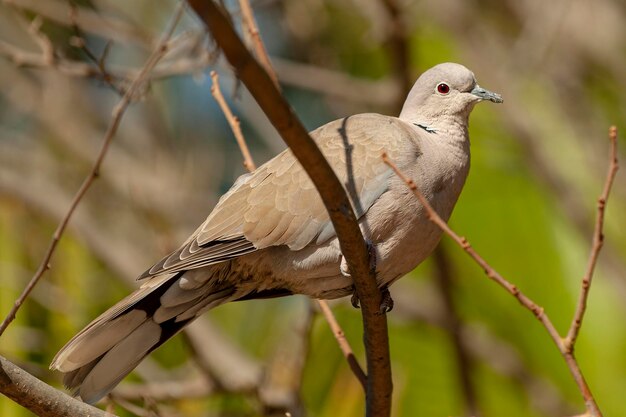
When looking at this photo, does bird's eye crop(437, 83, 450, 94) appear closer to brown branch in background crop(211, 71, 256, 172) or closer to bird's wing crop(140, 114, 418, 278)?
bird's wing crop(140, 114, 418, 278)

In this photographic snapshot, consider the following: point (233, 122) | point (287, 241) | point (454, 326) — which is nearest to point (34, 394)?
point (287, 241)

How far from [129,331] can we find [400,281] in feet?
10.5

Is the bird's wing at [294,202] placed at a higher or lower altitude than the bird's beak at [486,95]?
lower

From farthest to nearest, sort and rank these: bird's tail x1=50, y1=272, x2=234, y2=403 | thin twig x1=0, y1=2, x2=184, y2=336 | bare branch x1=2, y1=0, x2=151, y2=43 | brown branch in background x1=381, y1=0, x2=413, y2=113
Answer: brown branch in background x1=381, y1=0, x2=413, y2=113 → bare branch x1=2, y1=0, x2=151, y2=43 → bird's tail x1=50, y1=272, x2=234, y2=403 → thin twig x1=0, y1=2, x2=184, y2=336

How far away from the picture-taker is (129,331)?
11.0ft

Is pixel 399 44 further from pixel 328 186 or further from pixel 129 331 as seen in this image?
pixel 328 186

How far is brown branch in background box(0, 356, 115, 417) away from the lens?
8.16 ft

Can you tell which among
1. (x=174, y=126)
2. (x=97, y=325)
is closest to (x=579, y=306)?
(x=97, y=325)

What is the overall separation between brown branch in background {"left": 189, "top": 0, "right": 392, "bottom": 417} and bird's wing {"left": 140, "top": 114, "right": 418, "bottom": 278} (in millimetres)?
467

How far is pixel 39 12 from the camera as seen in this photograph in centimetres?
500

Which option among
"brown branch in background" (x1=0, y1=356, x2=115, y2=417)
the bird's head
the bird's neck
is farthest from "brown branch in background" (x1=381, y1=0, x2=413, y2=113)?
"brown branch in background" (x1=0, y1=356, x2=115, y2=417)

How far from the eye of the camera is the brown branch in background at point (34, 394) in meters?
2.49

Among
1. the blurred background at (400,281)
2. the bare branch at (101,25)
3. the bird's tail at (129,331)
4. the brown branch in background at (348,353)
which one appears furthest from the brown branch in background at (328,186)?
the bare branch at (101,25)

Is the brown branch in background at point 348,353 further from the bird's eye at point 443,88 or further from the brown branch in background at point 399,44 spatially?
the brown branch in background at point 399,44
